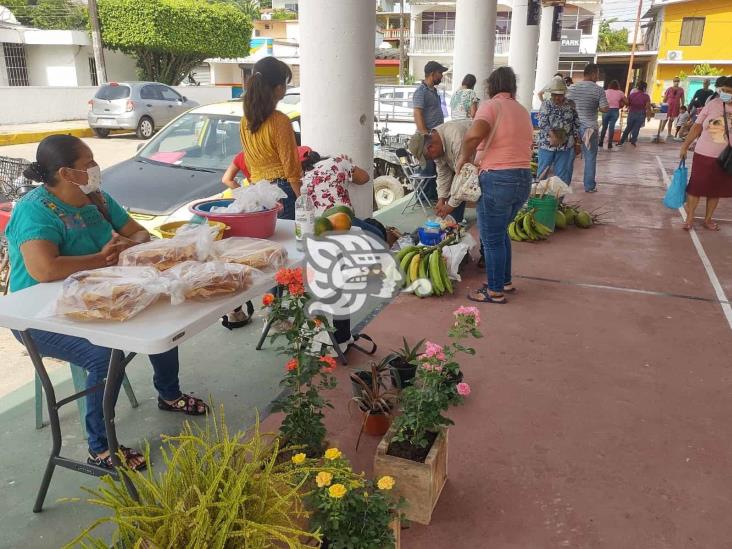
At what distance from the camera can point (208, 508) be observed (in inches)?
66.4

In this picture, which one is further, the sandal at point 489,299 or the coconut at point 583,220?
the coconut at point 583,220

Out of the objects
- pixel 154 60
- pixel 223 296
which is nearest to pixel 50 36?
pixel 154 60

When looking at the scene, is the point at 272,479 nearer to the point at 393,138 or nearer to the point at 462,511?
the point at 462,511

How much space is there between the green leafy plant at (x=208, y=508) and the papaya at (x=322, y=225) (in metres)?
1.52

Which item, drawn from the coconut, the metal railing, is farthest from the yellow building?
the coconut

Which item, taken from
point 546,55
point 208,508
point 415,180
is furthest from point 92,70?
point 208,508

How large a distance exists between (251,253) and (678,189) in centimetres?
689

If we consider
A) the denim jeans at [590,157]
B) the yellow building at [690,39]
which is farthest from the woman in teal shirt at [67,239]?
the yellow building at [690,39]

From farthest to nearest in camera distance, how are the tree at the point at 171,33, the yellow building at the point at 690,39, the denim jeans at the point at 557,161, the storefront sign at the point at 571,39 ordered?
the storefront sign at the point at 571,39, the yellow building at the point at 690,39, the tree at the point at 171,33, the denim jeans at the point at 557,161

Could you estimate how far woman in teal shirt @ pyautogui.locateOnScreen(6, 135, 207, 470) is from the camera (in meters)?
2.42

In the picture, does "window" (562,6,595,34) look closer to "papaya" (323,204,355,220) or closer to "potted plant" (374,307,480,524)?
"papaya" (323,204,355,220)

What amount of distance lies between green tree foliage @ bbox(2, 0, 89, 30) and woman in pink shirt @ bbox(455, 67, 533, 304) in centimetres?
2946

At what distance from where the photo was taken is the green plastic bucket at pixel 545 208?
6.71 meters

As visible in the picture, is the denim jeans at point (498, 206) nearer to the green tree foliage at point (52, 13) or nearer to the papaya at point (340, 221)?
the papaya at point (340, 221)
